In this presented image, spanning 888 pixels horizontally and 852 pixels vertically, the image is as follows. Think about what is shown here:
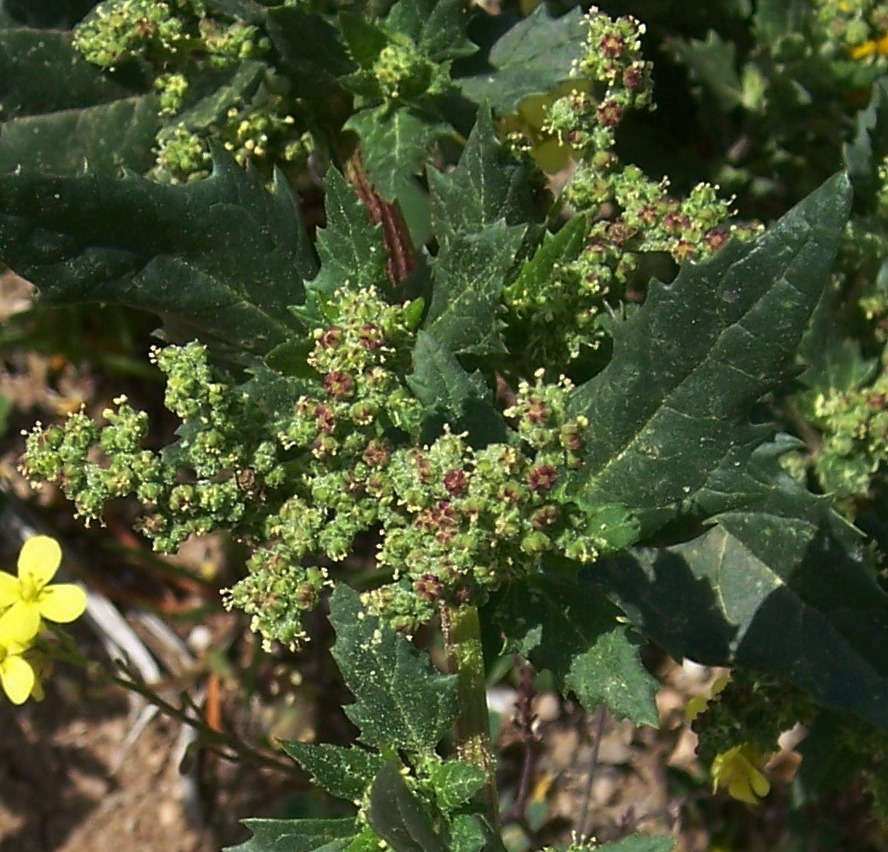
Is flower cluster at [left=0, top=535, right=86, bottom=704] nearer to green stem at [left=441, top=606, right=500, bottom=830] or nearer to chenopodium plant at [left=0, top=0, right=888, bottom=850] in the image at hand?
chenopodium plant at [left=0, top=0, right=888, bottom=850]

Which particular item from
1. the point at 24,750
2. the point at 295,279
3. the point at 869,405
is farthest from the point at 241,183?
the point at 24,750

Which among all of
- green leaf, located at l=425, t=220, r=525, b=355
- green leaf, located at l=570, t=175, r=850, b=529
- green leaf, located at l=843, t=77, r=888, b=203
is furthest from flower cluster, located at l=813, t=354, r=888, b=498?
green leaf, located at l=425, t=220, r=525, b=355

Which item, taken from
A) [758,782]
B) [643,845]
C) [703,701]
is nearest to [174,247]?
[643,845]

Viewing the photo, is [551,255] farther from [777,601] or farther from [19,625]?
[19,625]

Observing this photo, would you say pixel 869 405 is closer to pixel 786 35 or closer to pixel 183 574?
pixel 786 35

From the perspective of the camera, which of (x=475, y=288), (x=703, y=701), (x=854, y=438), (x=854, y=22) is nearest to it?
(x=475, y=288)

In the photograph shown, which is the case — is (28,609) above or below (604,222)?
below

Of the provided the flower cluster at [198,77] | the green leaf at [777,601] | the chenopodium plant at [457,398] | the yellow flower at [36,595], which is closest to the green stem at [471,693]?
the chenopodium plant at [457,398]

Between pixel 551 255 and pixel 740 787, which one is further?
pixel 740 787
